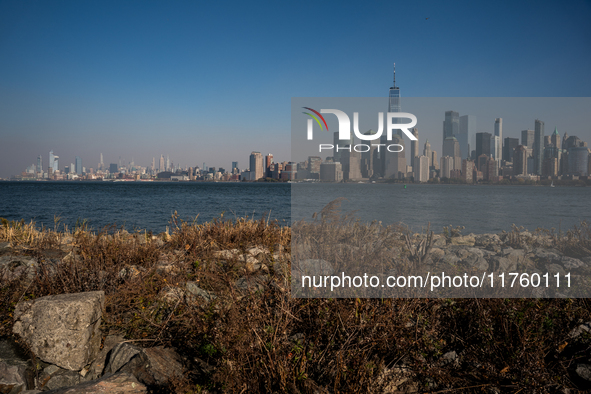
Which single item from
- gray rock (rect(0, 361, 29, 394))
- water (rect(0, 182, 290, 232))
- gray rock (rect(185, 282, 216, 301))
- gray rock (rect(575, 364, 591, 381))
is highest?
gray rock (rect(185, 282, 216, 301))

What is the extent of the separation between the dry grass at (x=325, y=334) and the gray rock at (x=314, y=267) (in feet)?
1.38

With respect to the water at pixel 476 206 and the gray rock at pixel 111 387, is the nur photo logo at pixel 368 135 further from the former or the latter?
the gray rock at pixel 111 387

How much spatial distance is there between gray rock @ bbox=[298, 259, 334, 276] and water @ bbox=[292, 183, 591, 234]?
1.31m

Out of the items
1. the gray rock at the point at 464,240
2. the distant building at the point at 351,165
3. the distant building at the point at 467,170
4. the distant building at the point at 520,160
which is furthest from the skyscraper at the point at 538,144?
the distant building at the point at 351,165

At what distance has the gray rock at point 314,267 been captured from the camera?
14.4ft

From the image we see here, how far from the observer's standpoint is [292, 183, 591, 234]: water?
212 inches

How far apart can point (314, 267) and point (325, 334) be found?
5.30 ft

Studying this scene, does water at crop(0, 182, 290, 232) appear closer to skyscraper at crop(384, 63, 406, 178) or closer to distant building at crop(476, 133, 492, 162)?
skyscraper at crop(384, 63, 406, 178)

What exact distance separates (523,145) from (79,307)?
629cm

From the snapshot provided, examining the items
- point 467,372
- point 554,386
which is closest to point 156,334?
point 467,372

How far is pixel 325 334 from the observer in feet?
10.1

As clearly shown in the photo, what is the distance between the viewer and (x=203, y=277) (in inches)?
183

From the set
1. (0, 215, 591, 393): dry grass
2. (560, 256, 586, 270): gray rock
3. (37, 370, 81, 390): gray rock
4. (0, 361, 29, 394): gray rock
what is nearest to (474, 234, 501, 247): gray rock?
(560, 256, 586, 270): gray rock

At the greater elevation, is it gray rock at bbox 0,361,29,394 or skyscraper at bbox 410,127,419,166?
skyscraper at bbox 410,127,419,166
